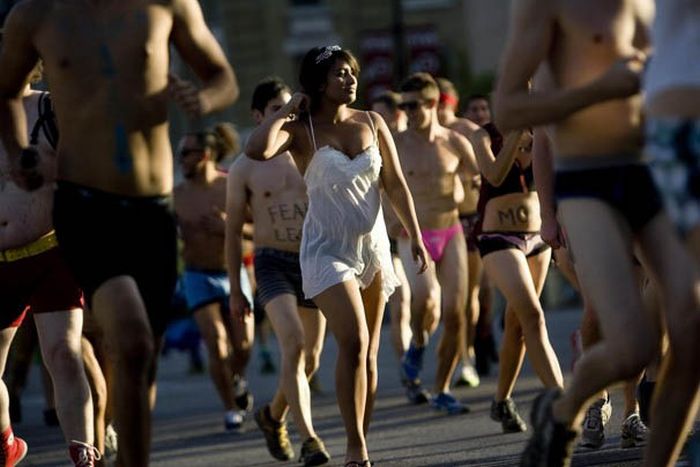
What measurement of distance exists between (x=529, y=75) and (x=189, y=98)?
117 centimetres

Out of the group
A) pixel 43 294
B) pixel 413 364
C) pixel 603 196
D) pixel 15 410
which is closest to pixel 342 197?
pixel 43 294

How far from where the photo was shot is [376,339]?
1023 cm

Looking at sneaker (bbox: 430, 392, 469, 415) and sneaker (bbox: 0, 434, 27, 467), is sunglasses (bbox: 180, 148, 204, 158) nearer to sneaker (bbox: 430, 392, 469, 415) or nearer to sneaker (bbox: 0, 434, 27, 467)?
sneaker (bbox: 430, 392, 469, 415)

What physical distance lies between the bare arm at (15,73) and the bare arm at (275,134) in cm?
205

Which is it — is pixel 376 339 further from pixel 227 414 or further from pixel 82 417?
pixel 227 414

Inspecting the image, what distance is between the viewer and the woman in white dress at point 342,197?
9.55 meters

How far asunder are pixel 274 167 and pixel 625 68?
5836 mm

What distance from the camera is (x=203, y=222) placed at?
15188 mm

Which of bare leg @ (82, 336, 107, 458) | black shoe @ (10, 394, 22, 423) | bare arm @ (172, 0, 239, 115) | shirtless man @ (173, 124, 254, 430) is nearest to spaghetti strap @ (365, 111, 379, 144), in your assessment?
bare leg @ (82, 336, 107, 458)

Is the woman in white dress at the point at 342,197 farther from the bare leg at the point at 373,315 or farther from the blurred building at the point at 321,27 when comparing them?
the blurred building at the point at 321,27

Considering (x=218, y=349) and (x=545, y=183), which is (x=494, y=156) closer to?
(x=545, y=183)

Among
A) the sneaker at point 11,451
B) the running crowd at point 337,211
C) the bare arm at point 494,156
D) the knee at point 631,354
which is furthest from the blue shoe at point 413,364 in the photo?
the knee at point 631,354

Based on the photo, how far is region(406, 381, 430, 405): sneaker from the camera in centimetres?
1481

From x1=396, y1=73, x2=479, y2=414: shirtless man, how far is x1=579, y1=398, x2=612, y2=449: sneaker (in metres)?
3.34
